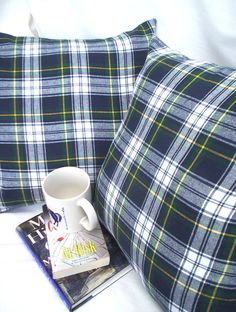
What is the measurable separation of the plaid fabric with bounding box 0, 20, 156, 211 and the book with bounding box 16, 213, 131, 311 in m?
0.13

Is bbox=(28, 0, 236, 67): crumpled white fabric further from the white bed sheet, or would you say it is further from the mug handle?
the white bed sheet

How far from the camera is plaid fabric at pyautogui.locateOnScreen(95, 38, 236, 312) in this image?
1.56 feet

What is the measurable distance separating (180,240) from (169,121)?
0.21 m

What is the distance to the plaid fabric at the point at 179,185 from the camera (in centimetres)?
48

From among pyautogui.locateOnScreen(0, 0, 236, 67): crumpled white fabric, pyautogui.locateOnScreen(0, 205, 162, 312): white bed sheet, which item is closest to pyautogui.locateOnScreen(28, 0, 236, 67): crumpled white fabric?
pyautogui.locateOnScreen(0, 0, 236, 67): crumpled white fabric

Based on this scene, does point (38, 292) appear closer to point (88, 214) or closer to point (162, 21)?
point (88, 214)

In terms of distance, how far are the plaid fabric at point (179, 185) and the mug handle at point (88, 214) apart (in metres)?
0.03

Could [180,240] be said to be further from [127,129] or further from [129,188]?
[127,129]

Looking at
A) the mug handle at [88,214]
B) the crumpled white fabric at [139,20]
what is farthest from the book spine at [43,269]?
the crumpled white fabric at [139,20]

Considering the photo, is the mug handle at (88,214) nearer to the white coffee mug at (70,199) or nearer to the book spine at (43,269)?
the white coffee mug at (70,199)

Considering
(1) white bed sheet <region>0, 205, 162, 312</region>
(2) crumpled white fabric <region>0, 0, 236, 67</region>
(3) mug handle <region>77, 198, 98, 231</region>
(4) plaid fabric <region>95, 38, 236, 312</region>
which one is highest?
(2) crumpled white fabric <region>0, 0, 236, 67</region>

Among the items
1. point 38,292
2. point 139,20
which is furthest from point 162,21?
point 38,292

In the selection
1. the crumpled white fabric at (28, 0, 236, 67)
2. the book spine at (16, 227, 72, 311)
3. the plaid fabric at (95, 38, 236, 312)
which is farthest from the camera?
the crumpled white fabric at (28, 0, 236, 67)

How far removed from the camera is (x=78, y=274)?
0.65 m
